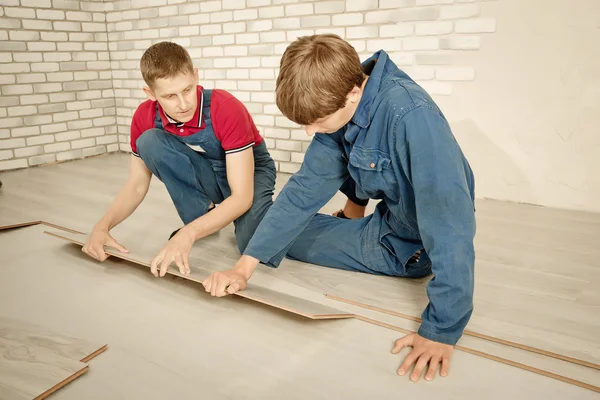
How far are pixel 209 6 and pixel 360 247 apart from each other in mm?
2515

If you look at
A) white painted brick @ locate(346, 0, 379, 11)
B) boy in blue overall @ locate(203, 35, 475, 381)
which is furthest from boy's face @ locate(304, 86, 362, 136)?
white painted brick @ locate(346, 0, 379, 11)

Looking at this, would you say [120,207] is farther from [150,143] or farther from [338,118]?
[338,118]

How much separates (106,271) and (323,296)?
82 cm

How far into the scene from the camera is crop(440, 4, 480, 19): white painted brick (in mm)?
2568

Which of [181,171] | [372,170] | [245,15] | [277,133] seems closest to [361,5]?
[245,15]

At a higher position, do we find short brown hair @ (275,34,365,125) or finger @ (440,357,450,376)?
Answer: short brown hair @ (275,34,365,125)

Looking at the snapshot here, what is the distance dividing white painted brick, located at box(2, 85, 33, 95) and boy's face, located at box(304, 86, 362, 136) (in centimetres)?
323

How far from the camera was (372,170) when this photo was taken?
4.60 feet

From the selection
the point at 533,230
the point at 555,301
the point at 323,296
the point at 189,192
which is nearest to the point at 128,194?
the point at 189,192

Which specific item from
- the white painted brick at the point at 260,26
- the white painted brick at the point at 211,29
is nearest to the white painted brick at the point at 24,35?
the white painted brick at the point at 211,29

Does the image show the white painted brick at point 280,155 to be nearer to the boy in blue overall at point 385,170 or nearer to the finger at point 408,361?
the boy in blue overall at point 385,170

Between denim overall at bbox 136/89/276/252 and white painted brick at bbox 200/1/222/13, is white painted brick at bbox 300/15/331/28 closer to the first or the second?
white painted brick at bbox 200/1/222/13

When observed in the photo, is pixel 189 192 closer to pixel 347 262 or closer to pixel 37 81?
pixel 347 262

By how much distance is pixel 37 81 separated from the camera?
12.4 feet
